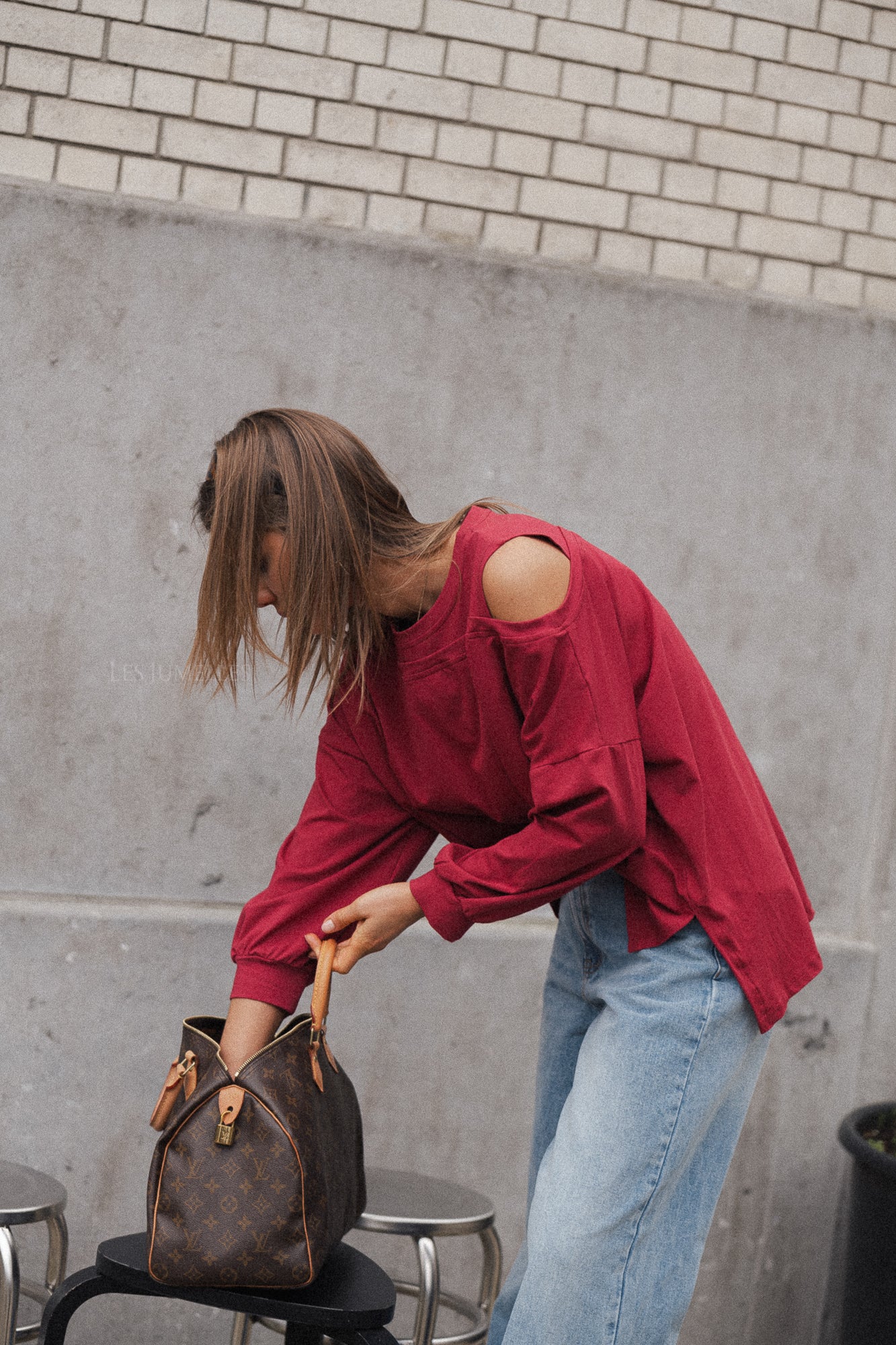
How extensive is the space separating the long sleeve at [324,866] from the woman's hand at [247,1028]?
0.02 m

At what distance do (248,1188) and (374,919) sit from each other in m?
0.43

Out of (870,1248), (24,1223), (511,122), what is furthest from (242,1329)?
(511,122)

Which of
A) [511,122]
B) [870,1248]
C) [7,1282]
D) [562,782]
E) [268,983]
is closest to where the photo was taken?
[562,782]

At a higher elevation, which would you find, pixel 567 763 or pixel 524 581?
pixel 524 581

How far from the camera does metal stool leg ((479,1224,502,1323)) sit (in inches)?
108

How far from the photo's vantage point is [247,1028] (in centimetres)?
208

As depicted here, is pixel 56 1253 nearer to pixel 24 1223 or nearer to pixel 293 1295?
pixel 24 1223

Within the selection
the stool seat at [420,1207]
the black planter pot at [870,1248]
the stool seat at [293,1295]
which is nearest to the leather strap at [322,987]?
the stool seat at [293,1295]

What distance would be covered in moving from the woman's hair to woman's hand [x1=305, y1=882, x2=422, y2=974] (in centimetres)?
33

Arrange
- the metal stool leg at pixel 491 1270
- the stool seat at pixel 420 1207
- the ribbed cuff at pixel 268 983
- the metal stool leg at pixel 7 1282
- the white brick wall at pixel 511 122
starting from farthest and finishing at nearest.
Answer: the white brick wall at pixel 511 122
the metal stool leg at pixel 491 1270
the stool seat at pixel 420 1207
the metal stool leg at pixel 7 1282
the ribbed cuff at pixel 268 983

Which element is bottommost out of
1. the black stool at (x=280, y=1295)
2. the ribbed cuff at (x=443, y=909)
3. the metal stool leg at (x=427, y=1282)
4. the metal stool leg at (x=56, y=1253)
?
the metal stool leg at (x=56, y=1253)

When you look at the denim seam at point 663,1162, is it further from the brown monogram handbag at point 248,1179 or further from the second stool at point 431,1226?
the second stool at point 431,1226

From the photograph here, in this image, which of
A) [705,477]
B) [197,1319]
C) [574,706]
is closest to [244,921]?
[574,706]

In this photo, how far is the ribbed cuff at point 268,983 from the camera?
2.10m
